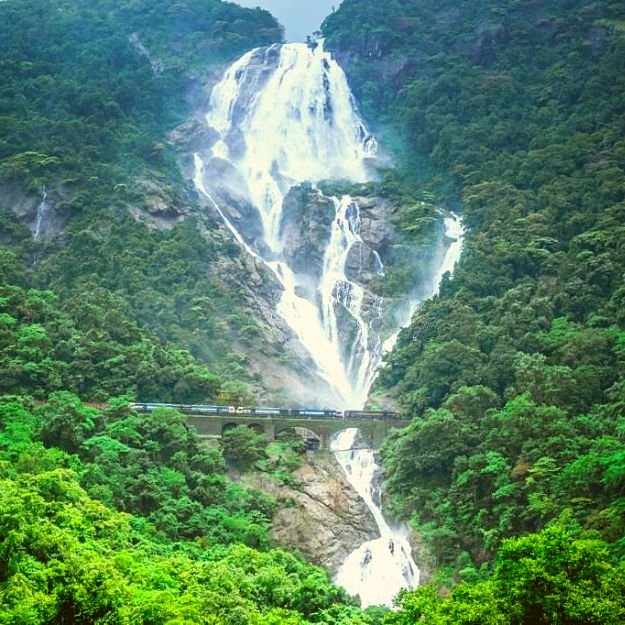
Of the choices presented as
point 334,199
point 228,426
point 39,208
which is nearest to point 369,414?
point 228,426

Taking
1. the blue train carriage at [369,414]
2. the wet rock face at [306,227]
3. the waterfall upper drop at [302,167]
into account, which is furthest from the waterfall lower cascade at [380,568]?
the wet rock face at [306,227]

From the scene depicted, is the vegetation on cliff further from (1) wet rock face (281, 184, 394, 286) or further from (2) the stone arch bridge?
(1) wet rock face (281, 184, 394, 286)

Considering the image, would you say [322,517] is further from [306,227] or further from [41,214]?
[306,227]

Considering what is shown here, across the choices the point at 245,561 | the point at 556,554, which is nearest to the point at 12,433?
the point at 245,561

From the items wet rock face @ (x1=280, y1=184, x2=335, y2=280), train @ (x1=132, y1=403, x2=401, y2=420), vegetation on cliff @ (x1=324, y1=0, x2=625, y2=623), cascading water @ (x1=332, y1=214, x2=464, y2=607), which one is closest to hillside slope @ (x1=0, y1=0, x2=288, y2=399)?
train @ (x1=132, y1=403, x2=401, y2=420)

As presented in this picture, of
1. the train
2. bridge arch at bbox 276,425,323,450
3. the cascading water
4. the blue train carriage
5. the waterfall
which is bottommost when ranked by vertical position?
the cascading water

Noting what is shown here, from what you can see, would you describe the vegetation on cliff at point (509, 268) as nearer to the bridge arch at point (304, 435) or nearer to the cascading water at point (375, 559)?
the cascading water at point (375, 559)
